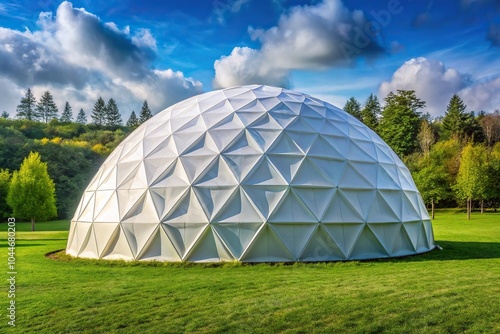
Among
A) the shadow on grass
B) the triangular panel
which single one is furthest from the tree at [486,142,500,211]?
the triangular panel

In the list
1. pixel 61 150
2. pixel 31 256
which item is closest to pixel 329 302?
pixel 31 256

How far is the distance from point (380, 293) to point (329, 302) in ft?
5.33

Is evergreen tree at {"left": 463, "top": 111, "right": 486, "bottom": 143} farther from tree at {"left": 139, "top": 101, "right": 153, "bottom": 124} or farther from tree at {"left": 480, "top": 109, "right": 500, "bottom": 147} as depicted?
Answer: tree at {"left": 139, "top": 101, "right": 153, "bottom": 124}

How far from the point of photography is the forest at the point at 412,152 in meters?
56.4

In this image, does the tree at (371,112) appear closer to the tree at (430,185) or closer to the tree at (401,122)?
the tree at (401,122)

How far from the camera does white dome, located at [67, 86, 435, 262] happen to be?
51.1 ft

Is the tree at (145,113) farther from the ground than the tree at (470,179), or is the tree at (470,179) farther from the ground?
the tree at (145,113)

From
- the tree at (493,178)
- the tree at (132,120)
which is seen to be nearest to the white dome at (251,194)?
the tree at (493,178)

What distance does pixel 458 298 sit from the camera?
9453 millimetres

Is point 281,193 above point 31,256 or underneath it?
above

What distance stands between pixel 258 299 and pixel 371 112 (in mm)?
99446

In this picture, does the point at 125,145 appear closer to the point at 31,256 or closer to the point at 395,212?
the point at 31,256

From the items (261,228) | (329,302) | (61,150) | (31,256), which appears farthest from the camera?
(61,150)

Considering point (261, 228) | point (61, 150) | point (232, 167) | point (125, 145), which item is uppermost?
point (61, 150)
